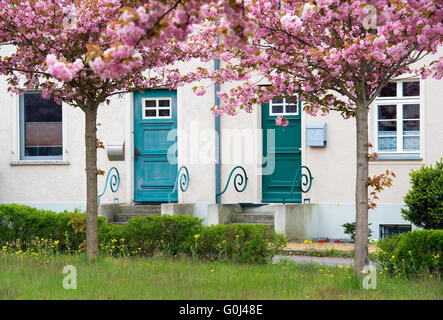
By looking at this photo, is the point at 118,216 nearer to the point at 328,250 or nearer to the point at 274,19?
the point at 328,250

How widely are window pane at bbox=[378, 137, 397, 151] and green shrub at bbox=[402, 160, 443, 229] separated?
1.52 metres

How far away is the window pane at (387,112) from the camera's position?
1231cm

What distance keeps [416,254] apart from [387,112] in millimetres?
5547

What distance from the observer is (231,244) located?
8.41m

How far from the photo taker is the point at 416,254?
7.30 metres

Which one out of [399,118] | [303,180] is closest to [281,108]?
[303,180]

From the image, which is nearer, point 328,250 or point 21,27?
point 21,27

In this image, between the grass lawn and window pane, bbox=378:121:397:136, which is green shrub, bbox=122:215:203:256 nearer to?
the grass lawn

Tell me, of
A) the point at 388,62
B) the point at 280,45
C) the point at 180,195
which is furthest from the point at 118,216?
the point at 388,62

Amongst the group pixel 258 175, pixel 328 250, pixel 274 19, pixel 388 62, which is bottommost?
pixel 328 250

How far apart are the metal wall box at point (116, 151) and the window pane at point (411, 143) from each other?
5927mm

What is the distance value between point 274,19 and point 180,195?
715cm

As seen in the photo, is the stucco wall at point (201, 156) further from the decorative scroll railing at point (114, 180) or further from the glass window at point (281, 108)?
the glass window at point (281, 108)

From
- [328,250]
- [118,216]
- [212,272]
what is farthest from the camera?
[118,216]
